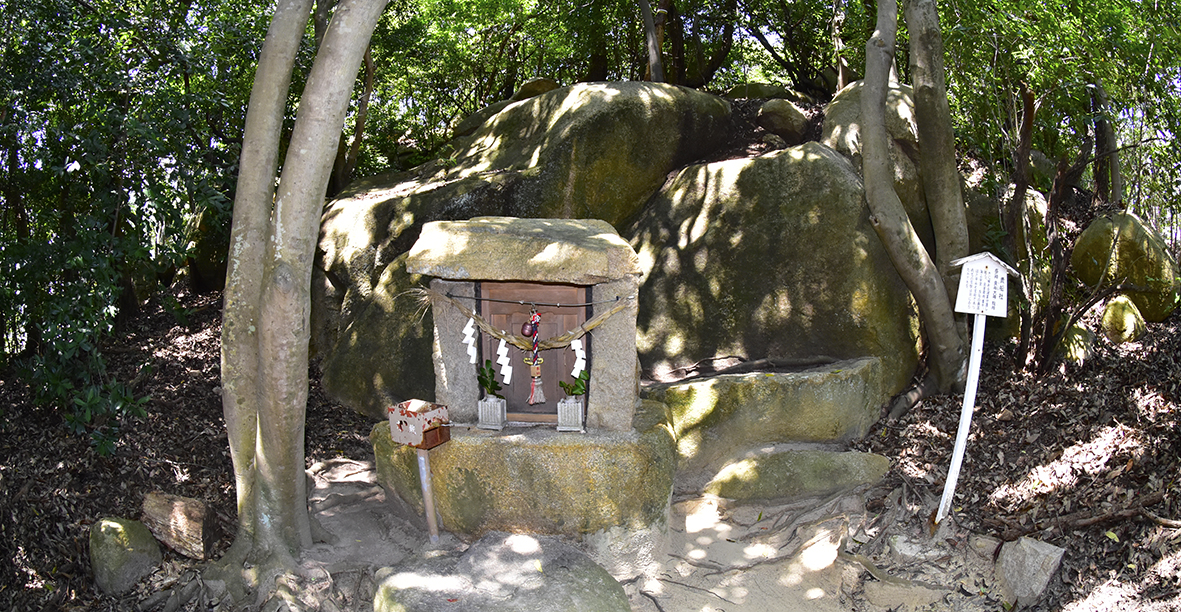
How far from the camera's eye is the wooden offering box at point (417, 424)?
19.5ft

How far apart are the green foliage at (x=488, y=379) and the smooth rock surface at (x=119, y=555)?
9.18ft

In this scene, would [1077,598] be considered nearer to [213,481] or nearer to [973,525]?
[973,525]

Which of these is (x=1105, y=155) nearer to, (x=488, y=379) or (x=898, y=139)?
(x=898, y=139)

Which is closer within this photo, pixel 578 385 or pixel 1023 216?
pixel 578 385

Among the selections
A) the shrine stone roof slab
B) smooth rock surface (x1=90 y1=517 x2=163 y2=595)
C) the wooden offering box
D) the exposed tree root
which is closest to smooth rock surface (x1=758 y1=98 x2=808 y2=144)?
the exposed tree root

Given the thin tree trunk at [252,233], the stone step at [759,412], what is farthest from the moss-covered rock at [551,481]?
the thin tree trunk at [252,233]

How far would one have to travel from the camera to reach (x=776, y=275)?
27.5 ft

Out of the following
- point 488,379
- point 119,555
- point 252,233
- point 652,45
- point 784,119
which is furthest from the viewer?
point 652,45

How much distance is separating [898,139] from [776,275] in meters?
2.63

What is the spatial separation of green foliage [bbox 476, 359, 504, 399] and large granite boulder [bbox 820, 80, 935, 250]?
206 inches

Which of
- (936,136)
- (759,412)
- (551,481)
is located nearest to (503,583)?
(551,481)

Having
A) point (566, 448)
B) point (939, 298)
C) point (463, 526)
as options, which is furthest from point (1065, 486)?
point (463, 526)

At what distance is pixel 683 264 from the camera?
8891 mm

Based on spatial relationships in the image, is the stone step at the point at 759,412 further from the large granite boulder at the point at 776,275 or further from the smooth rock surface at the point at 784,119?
the smooth rock surface at the point at 784,119
